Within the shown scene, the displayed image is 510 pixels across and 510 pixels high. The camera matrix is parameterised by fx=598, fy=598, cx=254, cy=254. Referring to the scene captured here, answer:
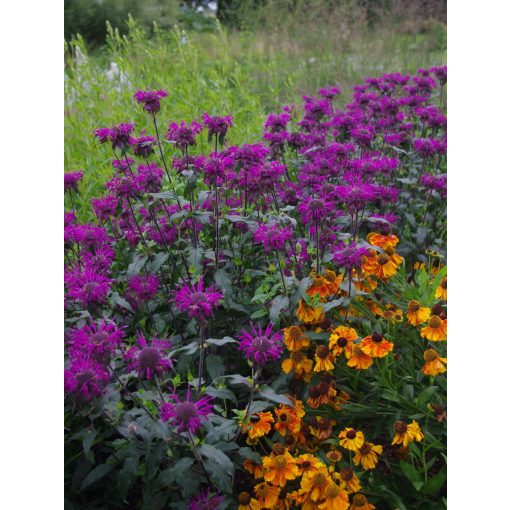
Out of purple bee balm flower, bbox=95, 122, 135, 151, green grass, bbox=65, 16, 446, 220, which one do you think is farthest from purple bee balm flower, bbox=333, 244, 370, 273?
green grass, bbox=65, 16, 446, 220

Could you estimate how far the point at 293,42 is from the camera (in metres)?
7.77

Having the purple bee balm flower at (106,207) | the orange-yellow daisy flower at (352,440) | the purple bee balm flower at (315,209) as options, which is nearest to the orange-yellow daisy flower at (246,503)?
the orange-yellow daisy flower at (352,440)

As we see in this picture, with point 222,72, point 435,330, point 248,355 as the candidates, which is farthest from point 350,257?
point 222,72

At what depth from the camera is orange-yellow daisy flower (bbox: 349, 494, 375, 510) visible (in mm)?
1361

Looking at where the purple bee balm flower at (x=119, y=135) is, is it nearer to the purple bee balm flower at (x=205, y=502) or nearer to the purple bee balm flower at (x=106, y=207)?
the purple bee balm flower at (x=106, y=207)

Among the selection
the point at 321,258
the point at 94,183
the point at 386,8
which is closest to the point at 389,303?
the point at 321,258

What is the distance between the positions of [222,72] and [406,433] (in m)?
4.31

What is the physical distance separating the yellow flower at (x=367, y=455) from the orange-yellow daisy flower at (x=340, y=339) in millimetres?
240

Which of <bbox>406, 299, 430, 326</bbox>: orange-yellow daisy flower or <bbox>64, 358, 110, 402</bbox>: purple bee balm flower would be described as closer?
<bbox>64, 358, 110, 402</bbox>: purple bee balm flower

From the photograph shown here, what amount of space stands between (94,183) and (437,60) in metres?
4.85

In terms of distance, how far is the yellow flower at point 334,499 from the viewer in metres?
1.30

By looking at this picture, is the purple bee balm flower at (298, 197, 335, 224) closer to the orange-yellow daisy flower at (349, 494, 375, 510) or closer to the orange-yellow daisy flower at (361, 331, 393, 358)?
the orange-yellow daisy flower at (361, 331, 393, 358)

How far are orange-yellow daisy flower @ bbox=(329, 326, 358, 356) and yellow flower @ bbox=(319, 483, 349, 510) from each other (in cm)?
35

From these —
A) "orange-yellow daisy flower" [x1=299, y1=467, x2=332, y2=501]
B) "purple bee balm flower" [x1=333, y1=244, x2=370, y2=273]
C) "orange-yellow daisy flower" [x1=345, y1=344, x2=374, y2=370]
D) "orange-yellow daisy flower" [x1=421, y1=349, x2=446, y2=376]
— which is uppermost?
"purple bee balm flower" [x1=333, y1=244, x2=370, y2=273]
